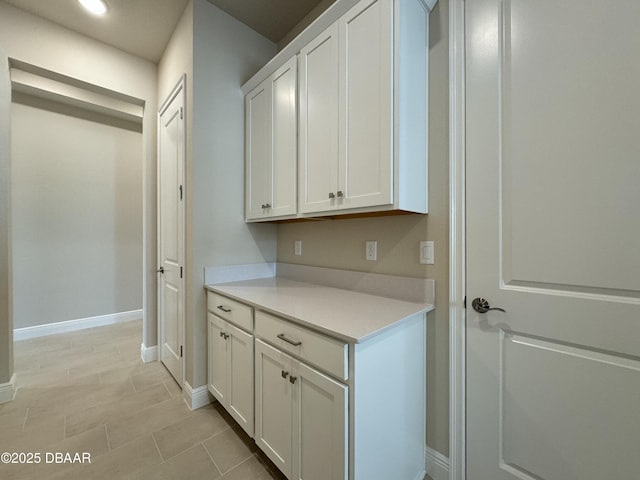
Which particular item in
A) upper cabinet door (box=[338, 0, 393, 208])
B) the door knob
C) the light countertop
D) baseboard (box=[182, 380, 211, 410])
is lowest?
baseboard (box=[182, 380, 211, 410])

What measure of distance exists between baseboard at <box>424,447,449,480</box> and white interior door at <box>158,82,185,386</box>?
1.81 metres

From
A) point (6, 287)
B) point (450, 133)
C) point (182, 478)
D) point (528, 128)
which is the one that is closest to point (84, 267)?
point (6, 287)

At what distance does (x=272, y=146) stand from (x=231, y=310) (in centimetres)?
114

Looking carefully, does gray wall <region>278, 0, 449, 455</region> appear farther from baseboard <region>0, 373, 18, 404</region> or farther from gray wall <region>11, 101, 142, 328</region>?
gray wall <region>11, 101, 142, 328</region>

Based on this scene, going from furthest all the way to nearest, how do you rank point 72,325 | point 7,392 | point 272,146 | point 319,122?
point 72,325 < point 7,392 < point 272,146 < point 319,122

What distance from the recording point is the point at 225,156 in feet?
6.73

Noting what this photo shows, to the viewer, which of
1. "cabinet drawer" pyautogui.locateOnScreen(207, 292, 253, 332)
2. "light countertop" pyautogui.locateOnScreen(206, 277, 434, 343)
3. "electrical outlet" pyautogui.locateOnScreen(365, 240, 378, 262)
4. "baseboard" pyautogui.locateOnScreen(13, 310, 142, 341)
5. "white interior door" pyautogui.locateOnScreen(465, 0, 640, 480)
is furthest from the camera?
"baseboard" pyautogui.locateOnScreen(13, 310, 142, 341)

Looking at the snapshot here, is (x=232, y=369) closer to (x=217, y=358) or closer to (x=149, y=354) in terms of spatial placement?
(x=217, y=358)

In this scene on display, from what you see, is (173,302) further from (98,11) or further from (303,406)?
(98,11)

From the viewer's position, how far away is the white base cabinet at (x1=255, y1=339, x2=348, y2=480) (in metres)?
A: 1.00

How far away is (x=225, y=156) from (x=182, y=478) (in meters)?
2.01

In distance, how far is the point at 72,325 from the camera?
3.46m

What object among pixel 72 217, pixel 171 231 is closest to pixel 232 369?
pixel 171 231

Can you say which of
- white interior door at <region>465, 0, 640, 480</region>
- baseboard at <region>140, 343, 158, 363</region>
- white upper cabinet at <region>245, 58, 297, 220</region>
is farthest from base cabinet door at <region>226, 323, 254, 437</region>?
baseboard at <region>140, 343, 158, 363</region>
